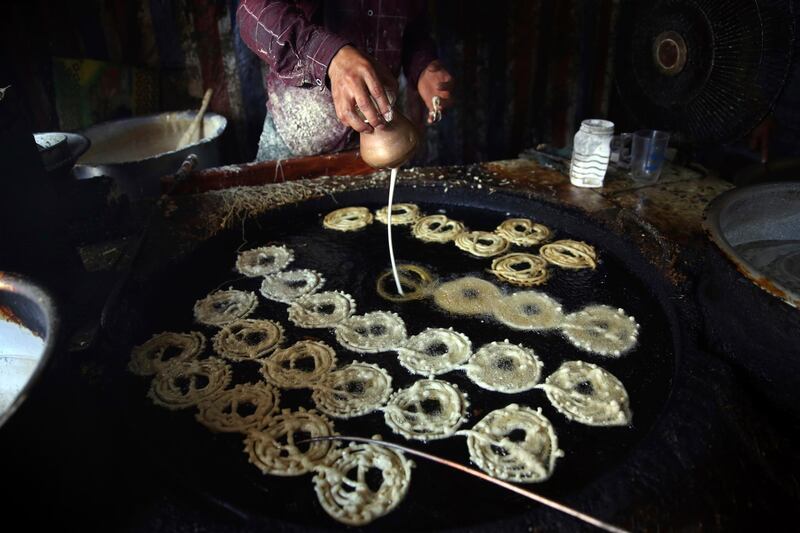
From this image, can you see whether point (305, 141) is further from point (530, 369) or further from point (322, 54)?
point (530, 369)

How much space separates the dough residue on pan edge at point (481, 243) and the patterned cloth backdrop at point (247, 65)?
3.24m

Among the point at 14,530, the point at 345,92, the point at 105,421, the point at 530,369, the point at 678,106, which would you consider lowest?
the point at 530,369

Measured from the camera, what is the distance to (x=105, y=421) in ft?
6.55

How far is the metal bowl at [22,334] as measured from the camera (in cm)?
150

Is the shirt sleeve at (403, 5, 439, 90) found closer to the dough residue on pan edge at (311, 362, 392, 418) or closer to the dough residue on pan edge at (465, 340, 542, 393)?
the dough residue on pan edge at (465, 340, 542, 393)

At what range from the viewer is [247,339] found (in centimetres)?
270

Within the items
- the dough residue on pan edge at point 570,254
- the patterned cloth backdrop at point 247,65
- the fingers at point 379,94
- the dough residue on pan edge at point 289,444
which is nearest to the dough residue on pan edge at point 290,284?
the dough residue on pan edge at point 289,444

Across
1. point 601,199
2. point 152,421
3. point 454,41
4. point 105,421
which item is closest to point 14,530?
point 105,421

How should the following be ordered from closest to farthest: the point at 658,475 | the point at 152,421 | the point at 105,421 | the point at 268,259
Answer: the point at 658,475 → the point at 105,421 → the point at 152,421 → the point at 268,259

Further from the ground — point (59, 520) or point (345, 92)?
point (345, 92)

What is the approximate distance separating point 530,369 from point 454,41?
475 centimetres

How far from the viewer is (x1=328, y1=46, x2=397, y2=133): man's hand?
2398 mm

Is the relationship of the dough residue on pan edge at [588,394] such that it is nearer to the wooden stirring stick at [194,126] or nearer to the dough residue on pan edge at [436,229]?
the dough residue on pan edge at [436,229]

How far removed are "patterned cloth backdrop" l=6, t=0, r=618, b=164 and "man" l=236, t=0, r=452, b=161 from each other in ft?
5.08
